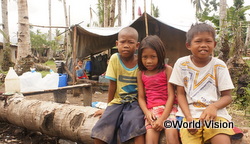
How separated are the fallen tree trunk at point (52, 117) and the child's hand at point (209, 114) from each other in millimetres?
1078

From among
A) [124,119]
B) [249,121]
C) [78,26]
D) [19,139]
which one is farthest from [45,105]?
[78,26]

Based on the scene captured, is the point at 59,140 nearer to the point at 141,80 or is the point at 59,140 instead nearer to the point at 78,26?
the point at 141,80

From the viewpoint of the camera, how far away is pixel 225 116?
1.42 meters

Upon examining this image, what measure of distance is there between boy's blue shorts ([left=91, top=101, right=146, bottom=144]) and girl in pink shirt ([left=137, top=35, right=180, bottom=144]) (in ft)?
0.22

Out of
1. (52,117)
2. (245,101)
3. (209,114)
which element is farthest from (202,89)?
(245,101)

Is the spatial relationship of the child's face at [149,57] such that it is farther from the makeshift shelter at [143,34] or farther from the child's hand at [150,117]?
the makeshift shelter at [143,34]

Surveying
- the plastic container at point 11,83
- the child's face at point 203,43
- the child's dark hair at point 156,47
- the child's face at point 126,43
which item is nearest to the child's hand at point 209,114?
the child's face at point 203,43

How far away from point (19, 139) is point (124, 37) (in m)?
2.05

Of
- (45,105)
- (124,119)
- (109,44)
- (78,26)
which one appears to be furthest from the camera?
(109,44)

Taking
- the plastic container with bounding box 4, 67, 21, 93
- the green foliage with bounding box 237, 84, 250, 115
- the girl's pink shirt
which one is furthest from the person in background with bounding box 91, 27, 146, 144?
the green foliage with bounding box 237, 84, 250, 115

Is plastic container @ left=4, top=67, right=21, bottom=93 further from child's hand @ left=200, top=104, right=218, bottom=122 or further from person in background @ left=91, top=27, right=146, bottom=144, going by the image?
child's hand @ left=200, top=104, right=218, bottom=122

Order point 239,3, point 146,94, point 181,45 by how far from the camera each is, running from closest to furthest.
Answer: point 146,94
point 181,45
point 239,3

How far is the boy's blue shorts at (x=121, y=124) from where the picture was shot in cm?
157

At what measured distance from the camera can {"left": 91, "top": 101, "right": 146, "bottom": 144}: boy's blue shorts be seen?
1.57 m
